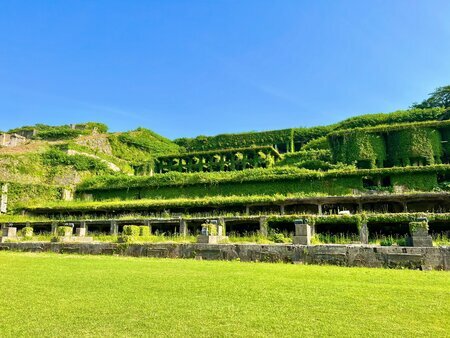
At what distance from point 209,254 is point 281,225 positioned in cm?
928

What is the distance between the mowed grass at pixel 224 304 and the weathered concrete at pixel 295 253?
2061 millimetres

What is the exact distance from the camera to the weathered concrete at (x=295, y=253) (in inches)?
531

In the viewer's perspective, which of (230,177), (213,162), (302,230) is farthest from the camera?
(213,162)

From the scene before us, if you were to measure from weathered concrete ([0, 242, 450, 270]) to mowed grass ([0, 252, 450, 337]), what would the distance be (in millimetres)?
2061

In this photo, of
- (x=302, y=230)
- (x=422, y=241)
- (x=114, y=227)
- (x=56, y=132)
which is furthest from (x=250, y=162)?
(x=422, y=241)

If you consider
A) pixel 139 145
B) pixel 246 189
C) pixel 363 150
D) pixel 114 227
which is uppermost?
pixel 139 145

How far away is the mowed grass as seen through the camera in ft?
19.8

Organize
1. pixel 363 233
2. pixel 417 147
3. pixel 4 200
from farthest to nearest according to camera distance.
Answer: pixel 417 147 → pixel 4 200 → pixel 363 233

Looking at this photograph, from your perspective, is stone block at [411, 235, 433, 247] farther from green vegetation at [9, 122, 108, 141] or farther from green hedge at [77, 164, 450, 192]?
green vegetation at [9, 122, 108, 141]

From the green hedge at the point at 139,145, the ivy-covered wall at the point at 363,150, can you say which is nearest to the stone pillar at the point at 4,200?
the green hedge at the point at 139,145

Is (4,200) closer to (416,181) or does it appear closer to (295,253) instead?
(295,253)

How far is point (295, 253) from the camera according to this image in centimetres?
1514

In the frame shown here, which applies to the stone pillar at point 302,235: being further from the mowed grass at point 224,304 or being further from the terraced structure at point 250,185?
the mowed grass at point 224,304

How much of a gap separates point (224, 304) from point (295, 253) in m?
8.15
